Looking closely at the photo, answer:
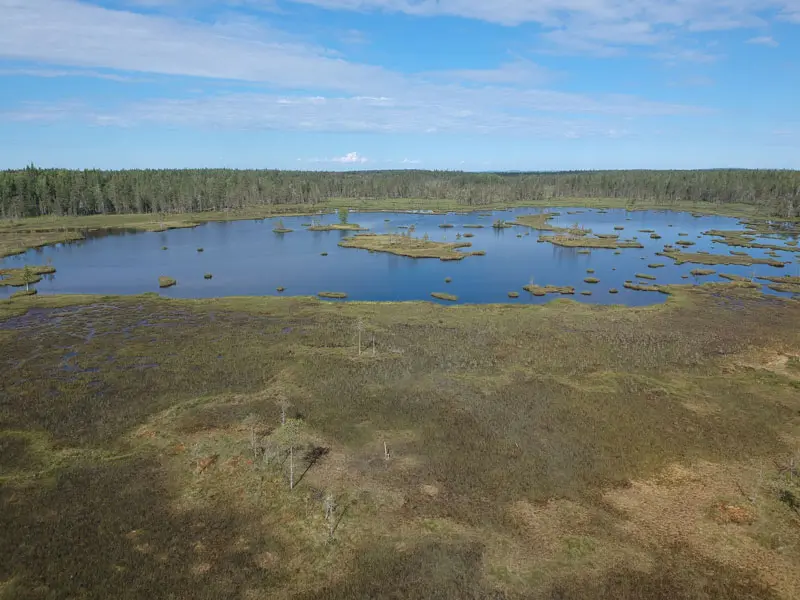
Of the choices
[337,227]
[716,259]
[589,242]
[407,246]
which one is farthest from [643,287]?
[337,227]

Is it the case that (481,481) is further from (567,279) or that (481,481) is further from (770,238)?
(770,238)

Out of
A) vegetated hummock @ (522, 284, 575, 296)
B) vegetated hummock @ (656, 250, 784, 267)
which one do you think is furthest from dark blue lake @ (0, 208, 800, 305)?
vegetated hummock @ (656, 250, 784, 267)

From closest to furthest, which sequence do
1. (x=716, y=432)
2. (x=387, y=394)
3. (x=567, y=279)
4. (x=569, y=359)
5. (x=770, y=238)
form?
(x=716, y=432) < (x=387, y=394) < (x=569, y=359) < (x=567, y=279) < (x=770, y=238)

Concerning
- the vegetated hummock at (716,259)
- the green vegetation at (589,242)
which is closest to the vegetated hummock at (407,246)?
the green vegetation at (589,242)

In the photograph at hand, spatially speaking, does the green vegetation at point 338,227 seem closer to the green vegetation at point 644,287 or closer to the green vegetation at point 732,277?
the green vegetation at point 644,287

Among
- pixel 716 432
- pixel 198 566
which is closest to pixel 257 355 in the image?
pixel 198 566

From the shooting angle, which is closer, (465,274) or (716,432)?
(716,432)
